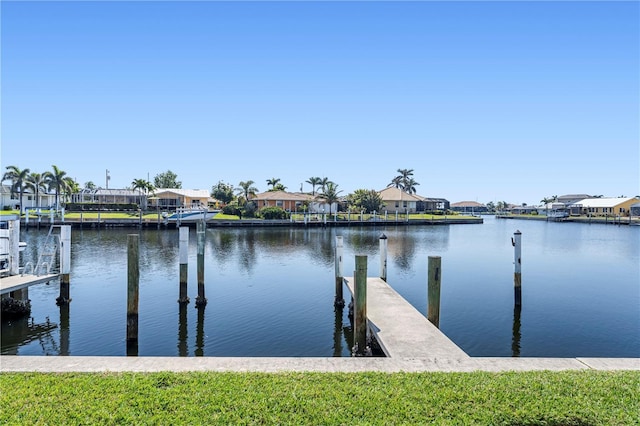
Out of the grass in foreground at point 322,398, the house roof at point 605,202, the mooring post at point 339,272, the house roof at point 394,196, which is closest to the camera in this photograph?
the grass in foreground at point 322,398

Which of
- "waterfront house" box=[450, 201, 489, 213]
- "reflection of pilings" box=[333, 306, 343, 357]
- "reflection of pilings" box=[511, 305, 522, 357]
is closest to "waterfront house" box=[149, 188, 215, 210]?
"reflection of pilings" box=[333, 306, 343, 357]

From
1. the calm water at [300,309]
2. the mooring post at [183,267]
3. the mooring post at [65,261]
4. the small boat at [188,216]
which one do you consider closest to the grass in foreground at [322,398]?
the calm water at [300,309]

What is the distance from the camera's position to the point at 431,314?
12.4 metres

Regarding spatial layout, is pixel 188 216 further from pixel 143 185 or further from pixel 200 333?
pixel 200 333

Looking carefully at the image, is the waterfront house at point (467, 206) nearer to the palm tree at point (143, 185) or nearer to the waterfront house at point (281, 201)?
the waterfront house at point (281, 201)

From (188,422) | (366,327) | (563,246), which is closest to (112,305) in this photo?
(366,327)

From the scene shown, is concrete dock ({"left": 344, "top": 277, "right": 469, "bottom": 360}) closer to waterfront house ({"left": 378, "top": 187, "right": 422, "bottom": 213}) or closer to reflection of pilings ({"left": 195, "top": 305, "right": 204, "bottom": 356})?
reflection of pilings ({"left": 195, "top": 305, "right": 204, "bottom": 356})

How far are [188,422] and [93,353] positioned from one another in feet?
29.0

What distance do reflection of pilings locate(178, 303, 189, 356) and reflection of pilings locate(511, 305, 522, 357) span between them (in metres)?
9.82

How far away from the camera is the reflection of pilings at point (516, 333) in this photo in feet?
44.1

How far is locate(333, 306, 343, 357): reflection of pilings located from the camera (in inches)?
526

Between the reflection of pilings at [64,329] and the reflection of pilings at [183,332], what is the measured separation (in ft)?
10.3

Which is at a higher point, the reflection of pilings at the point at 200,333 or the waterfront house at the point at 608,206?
the waterfront house at the point at 608,206

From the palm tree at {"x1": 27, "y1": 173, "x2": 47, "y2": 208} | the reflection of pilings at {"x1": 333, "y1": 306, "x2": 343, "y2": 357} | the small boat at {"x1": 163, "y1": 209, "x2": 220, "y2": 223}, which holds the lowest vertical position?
the reflection of pilings at {"x1": 333, "y1": 306, "x2": 343, "y2": 357}
